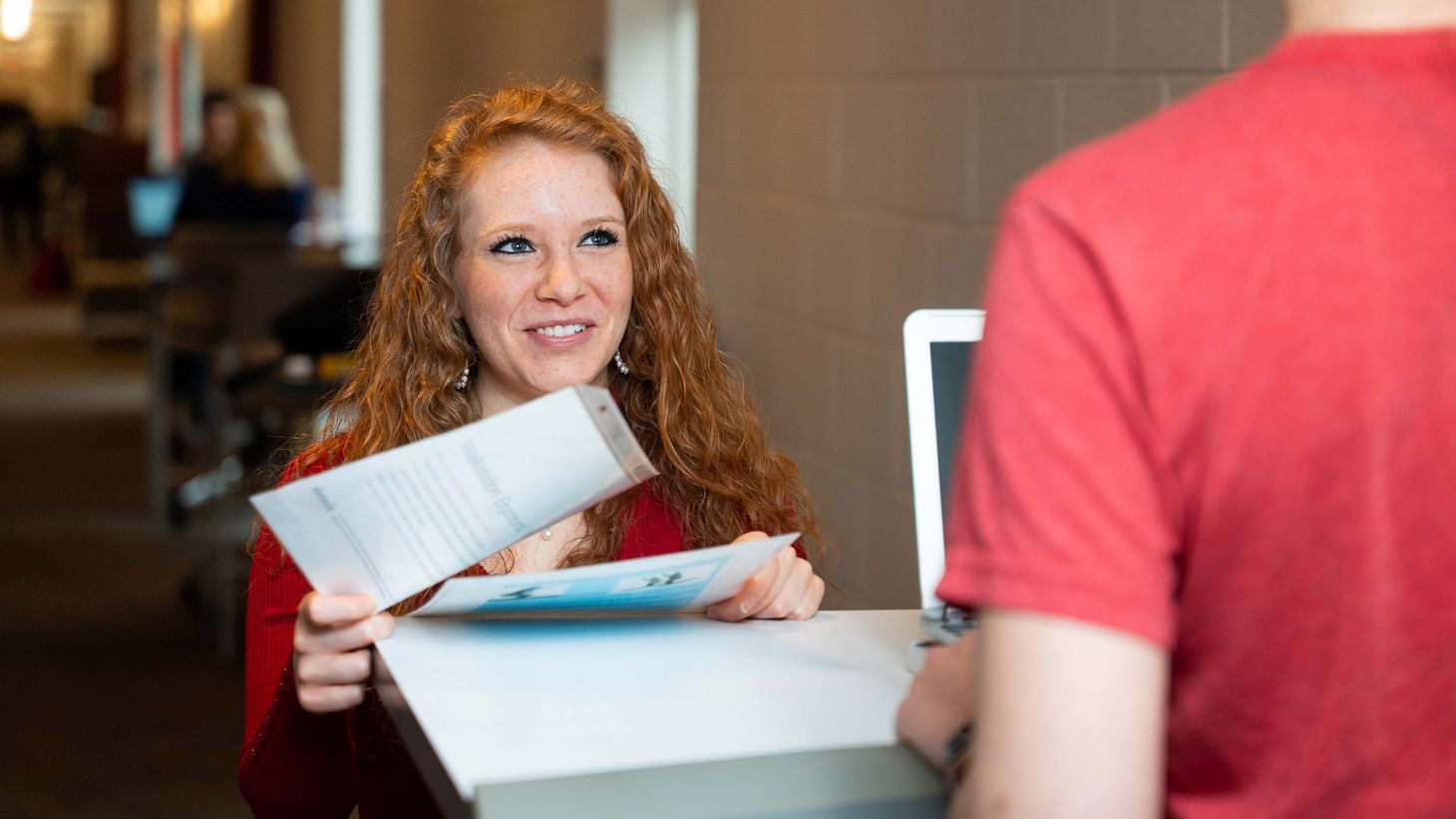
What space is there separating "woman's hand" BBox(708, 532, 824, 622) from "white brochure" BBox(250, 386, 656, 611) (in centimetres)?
20

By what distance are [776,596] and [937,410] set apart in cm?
20

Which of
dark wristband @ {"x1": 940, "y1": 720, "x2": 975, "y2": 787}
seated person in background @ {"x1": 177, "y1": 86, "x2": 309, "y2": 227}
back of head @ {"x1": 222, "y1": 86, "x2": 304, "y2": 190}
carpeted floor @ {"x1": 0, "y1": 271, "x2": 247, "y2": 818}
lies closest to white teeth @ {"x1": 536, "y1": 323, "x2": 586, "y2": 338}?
dark wristband @ {"x1": 940, "y1": 720, "x2": 975, "y2": 787}

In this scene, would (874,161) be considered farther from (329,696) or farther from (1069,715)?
(1069,715)

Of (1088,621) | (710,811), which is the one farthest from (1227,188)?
(710,811)

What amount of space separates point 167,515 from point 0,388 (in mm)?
→ 3119

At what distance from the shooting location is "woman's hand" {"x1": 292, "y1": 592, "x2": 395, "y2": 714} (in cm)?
108

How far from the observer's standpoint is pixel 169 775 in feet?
10.8

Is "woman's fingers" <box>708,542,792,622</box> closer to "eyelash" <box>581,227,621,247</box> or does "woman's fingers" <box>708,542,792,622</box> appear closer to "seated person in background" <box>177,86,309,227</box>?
"eyelash" <box>581,227,621,247</box>

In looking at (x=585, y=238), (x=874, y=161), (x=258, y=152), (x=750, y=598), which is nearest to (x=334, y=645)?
(x=750, y=598)

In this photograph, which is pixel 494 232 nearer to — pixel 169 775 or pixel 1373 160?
pixel 1373 160

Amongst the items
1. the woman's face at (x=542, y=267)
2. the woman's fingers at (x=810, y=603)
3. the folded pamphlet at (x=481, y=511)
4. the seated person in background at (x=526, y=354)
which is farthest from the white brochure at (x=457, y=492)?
the woman's face at (x=542, y=267)

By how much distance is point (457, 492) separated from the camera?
3.28ft

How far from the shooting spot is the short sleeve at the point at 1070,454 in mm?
570

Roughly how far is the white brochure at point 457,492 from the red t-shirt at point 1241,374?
419mm
